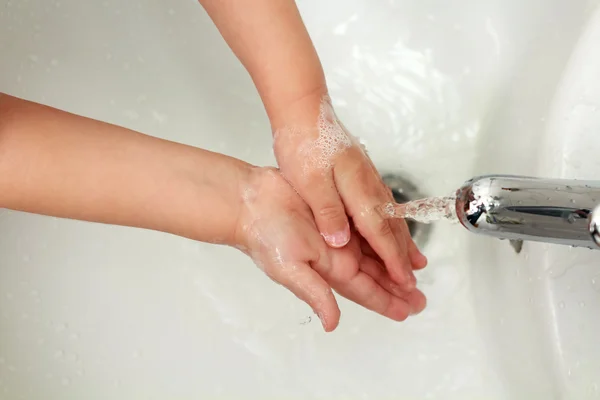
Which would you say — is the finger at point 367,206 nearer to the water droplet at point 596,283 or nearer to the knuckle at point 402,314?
the knuckle at point 402,314

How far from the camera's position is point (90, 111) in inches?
24.8

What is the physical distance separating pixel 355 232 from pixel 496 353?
7.3 inches

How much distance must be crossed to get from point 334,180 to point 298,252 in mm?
73

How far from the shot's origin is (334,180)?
0.52 metres

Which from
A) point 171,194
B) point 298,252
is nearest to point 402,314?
point 298,252

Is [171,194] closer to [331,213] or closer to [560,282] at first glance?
[331,213]

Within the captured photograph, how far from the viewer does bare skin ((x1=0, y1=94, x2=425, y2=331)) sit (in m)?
0.46

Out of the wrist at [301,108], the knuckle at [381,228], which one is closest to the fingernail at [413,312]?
the knuckle at [381,228]

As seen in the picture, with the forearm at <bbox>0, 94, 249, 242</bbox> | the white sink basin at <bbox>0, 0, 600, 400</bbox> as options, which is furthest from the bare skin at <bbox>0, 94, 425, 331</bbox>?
the white sink basin at <bbox>0, 0, 600, 400</bbox>

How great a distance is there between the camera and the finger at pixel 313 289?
0.47 metres

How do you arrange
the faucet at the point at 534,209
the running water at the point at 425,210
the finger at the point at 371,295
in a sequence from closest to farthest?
the faucet at the point at 534,209 → the running water at the point at 425,210 → the finger at the point at 371,295

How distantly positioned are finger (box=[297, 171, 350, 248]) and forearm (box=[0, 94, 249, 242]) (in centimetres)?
7

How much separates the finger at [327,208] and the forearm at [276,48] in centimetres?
7

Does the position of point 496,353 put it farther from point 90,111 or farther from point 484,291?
point 90,111
